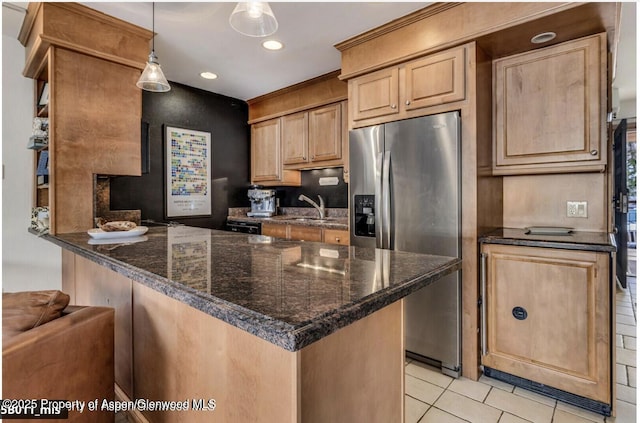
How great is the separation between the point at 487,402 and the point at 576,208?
143 cm

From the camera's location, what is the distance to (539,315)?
1925 mm

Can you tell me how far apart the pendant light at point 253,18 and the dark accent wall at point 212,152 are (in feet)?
8.03

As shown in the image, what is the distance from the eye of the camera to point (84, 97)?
2363mm

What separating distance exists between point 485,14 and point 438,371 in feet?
7.63

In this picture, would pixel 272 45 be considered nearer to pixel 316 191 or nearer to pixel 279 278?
pixel 316 191

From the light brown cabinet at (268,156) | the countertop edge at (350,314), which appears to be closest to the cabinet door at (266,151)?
the light brown cabinet at (268,156)

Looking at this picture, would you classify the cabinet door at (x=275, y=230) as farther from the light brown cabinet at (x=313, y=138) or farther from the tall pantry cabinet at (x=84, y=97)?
the tall pantry cabinet at (x=84, y=97)

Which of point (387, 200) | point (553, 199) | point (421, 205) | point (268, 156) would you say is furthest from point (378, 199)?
point (268, 156)

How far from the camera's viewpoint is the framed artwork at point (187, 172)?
369cm

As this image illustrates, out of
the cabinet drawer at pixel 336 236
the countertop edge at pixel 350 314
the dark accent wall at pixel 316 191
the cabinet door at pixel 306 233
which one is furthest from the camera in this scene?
the dark accent wall at pixel 316 191

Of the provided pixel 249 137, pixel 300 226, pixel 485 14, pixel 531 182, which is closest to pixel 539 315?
pixel 531 182

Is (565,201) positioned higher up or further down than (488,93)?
further down

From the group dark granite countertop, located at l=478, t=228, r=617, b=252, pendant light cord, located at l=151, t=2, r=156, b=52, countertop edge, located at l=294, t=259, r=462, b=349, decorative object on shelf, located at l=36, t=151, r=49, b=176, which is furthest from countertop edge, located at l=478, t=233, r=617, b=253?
decorative object on shelf, located at l=36, t=151, r=49, b=176

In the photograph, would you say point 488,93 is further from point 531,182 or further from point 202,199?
point 202,199
